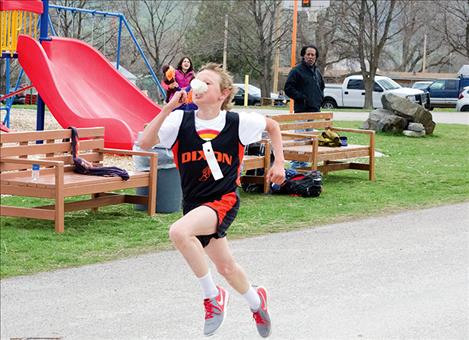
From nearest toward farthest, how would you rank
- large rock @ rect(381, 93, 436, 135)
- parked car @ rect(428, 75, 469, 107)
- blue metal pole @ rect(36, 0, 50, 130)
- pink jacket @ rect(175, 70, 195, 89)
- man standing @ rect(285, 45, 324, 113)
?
blue metal pole @ rect(36, 0, 50, 130) → man standing @ rect(285, 45, 324, 113) → pink jacket @ rect(175, 70, 195, 89) → large rock @ rect(381, 93, 436, 135) → parked car @ rect(428, 75, 469, 107)

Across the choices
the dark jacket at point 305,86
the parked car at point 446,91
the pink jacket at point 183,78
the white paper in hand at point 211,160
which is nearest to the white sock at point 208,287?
the white paper in hand at point 211,160

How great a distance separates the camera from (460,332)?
621 cm

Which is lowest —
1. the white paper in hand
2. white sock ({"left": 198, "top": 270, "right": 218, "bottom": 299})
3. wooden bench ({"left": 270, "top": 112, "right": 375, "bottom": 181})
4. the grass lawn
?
Answer: the grass lawn

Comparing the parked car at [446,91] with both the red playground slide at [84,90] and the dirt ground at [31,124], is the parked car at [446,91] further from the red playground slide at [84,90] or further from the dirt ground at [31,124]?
the red playground slide at [84,90]

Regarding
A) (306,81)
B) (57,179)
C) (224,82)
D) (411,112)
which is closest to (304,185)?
(306,81)

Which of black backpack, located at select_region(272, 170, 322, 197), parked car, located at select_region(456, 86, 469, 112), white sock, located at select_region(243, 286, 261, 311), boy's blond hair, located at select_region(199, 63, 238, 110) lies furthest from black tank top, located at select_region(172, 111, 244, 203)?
parked car, located at select_region(456, 86, 469, 112)

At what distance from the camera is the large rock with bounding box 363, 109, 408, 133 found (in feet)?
79.8

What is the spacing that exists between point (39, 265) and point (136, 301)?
4.70 ft

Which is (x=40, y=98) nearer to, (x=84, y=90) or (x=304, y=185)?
(x=84, y=90)

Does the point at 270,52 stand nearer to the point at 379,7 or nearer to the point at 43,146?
the point at 379,7

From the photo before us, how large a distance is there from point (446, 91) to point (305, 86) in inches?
1350

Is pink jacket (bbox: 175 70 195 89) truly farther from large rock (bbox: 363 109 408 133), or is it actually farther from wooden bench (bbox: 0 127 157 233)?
large rock (bbox: 363 109 408 133)

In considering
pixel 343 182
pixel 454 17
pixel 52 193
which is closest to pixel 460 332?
pixel 52 193

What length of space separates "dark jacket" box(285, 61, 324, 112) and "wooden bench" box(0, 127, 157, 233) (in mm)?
4142
